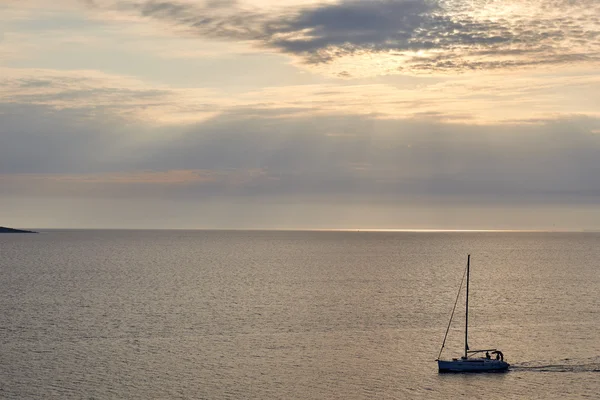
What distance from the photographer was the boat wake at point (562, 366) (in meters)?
85.1

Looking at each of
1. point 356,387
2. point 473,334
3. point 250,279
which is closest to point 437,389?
point 356,387

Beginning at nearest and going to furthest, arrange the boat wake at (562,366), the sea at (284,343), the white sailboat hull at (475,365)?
the sea at (284,343)
the white sailboat hull at (475,365)
the boat wake at (562,366)

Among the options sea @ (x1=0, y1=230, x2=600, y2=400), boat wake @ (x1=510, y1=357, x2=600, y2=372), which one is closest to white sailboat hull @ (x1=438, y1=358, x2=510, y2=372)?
sea @ (x1=0, y1=230, x2=600, y2=400)

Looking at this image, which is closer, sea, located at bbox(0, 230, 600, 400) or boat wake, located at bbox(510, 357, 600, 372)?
sea, located at bbox(0, 230, 600, 400)

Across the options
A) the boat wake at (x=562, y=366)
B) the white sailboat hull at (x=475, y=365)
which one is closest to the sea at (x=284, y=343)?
the boat wake at (x=562, y=366)

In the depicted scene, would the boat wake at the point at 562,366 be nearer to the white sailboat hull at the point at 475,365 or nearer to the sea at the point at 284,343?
the sea at the point at 284,343

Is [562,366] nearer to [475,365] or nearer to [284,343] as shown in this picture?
[475,365]

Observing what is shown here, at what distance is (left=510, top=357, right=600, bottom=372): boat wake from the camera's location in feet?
279

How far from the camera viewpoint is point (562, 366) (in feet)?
284

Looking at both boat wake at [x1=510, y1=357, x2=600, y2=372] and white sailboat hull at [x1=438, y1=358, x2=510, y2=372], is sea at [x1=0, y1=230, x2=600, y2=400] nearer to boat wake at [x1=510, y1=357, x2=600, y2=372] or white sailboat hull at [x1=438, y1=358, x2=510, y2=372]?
boat wake at [x1=510, y1=357, x2=600, y2=372]

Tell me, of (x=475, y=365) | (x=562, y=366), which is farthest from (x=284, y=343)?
(x=562, y=366)

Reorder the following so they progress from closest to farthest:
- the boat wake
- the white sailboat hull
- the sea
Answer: the sea → the white sailboat hull → the boat wake

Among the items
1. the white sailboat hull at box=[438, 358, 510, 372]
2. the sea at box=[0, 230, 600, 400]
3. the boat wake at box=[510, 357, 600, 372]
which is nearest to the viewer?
the sea at box=[0, 230, 600, 400]

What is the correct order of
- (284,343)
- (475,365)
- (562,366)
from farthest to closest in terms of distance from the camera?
(284,343)
(562,366)
(475,365)
